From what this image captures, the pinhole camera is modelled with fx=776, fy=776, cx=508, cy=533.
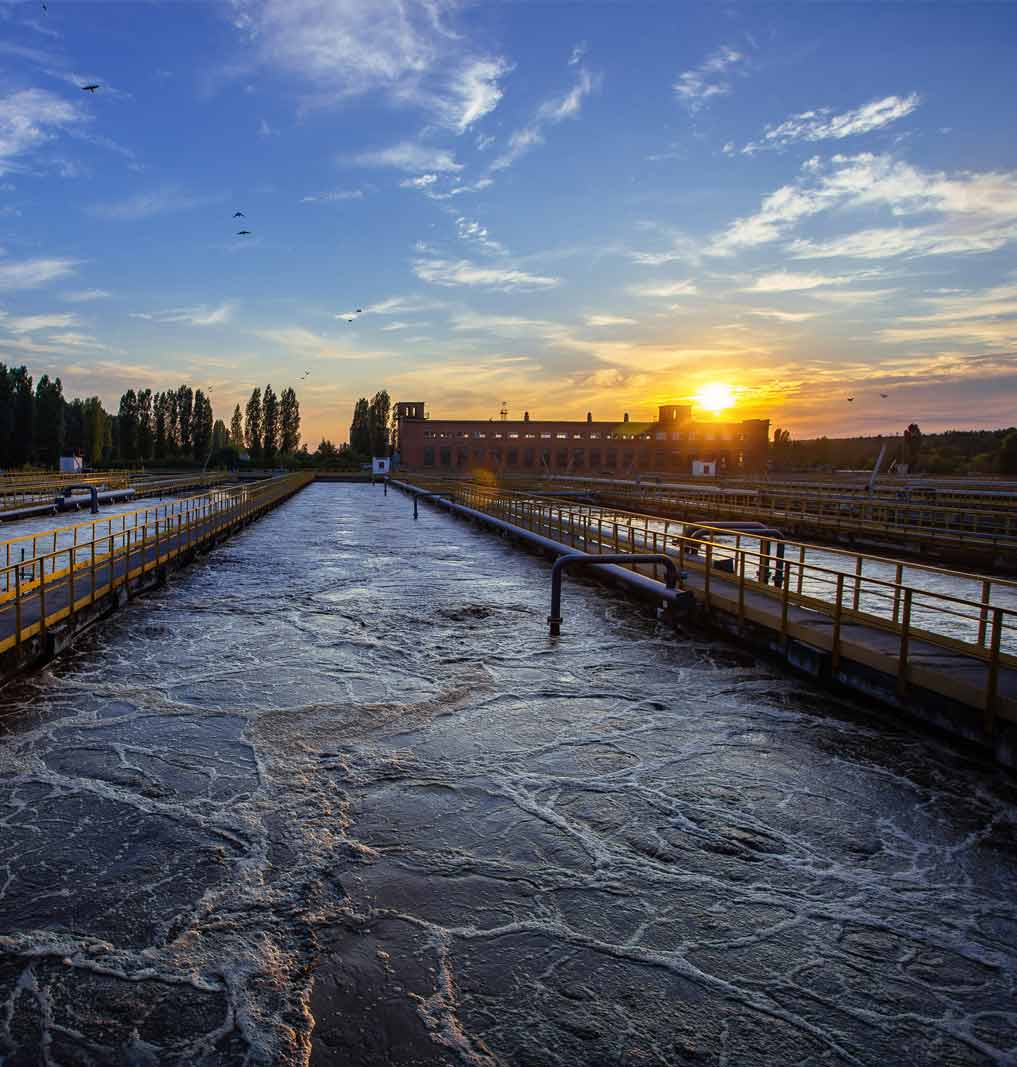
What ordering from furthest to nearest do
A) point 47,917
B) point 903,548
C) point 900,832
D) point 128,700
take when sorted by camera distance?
point 903,548 → point 128,700 → point 900,832 → point 47,917

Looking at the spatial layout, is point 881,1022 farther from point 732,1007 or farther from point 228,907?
point 228,907

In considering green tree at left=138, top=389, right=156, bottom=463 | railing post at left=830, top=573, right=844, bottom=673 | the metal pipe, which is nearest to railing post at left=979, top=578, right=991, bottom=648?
railing post at left=830, top=573, right=844, bottom=673

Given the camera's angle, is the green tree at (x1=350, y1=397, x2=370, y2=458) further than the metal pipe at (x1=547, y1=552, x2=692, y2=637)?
Yes

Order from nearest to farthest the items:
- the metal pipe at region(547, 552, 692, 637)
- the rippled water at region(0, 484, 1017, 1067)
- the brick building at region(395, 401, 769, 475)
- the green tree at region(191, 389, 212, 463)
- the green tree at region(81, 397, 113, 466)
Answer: the rippled water at region(0, 484, 1017, 1067) → the metal pipe at region(547, 552, 692, 637) → the green tree at region(81, 397, 113, 466) → the brick building at region(395, 401, 769, 475) → the green tree at region(191, 389, 212, 463)

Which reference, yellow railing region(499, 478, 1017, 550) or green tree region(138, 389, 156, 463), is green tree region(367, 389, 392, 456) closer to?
green tree region(138, 389, 156, 463)

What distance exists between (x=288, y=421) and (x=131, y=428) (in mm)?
30049

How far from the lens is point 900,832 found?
26.5 feet

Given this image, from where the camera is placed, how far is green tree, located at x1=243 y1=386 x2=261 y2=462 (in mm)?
149500

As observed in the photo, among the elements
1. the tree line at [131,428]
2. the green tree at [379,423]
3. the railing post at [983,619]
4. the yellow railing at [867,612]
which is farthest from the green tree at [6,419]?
the railing post at [983,619]

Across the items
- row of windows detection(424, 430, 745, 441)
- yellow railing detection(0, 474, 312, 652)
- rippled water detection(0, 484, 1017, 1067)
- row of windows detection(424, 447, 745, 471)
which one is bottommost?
rippled water detection(0, 484, 1017, 1067)

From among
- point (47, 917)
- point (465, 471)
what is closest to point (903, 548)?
point (47, 917)

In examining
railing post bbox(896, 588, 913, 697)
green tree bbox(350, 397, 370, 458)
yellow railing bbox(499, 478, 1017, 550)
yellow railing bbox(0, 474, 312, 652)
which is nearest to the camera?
railing post bbox(896, 588, 913, 697)

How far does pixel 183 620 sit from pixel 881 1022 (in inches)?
654

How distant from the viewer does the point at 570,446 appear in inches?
5103
